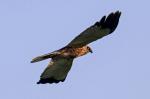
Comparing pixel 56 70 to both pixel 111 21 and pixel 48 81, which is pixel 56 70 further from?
pixel 111 21

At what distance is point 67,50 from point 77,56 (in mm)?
486

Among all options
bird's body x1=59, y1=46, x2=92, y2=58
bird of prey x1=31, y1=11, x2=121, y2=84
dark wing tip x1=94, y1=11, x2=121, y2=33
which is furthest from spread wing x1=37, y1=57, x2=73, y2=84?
dark wing tip x1=94, y1=11, x2=121, y2=33

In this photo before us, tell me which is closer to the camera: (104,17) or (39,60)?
(39,60)

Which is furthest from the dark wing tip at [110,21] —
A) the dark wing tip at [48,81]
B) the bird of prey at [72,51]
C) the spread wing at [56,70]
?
the dark wing tip at [48,81]

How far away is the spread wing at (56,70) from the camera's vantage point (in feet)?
64.8

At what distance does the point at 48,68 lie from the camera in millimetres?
20156

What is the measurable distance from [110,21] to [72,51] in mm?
2931

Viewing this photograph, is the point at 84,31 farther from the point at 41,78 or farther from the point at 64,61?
the point at 41,78

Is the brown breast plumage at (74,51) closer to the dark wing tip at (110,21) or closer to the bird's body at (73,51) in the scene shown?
the bird's body at (73,51)

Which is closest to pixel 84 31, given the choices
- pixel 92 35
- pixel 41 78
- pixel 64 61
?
pixel 92 35

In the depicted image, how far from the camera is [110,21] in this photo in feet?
74.7

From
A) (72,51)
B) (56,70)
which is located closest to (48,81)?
(56,70)

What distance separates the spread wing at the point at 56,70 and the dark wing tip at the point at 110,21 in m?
2.77

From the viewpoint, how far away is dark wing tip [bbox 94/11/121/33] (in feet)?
73.7
